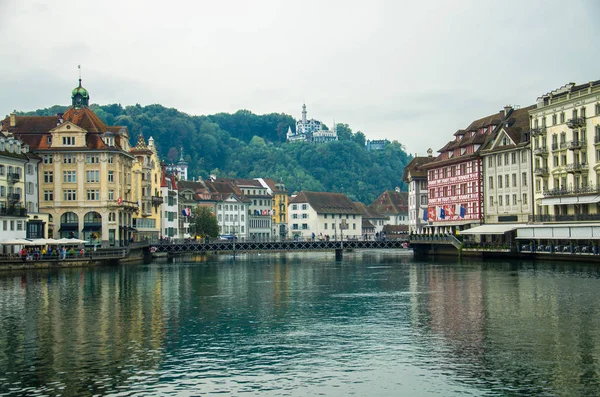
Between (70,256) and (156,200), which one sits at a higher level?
(156,200)

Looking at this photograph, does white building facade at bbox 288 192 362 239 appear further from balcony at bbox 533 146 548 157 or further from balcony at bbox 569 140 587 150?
balcony at bbox 569 140 587 150

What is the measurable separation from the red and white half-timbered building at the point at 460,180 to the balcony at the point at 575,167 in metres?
20.9

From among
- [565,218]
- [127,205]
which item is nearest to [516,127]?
[565,218]

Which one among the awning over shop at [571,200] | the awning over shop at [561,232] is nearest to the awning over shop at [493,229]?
the awning over shop at [561,232]

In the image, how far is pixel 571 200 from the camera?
9269 cm

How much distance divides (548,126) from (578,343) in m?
67.3

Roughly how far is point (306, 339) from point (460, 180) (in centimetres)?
8808

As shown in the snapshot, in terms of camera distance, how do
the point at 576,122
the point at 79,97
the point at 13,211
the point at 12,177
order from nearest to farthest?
the point at 576,122 < the point at 13,211 < the point at 12,177 < the point at 79,97

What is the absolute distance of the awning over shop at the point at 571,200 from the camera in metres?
88.6

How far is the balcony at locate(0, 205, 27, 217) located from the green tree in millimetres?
65881

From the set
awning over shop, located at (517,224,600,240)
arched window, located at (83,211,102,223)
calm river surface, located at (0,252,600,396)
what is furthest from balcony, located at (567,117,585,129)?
arched window, located at (83,211,102,223)

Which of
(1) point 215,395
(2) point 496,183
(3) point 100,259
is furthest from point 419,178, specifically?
(1) point 215,395

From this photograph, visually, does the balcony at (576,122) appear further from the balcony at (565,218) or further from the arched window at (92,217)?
the arched window at (92,217)

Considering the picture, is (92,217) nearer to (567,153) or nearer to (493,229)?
(493,229)
